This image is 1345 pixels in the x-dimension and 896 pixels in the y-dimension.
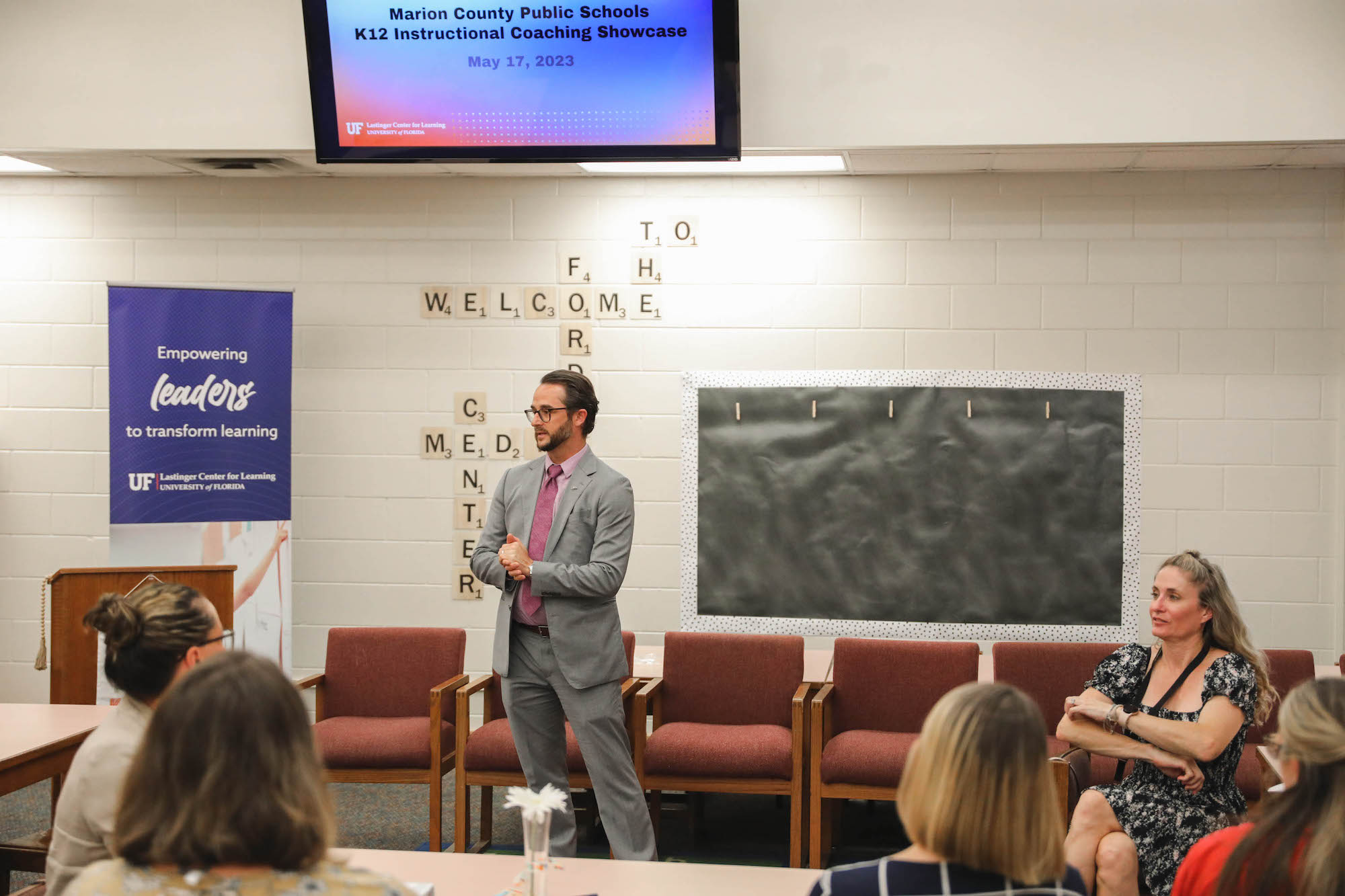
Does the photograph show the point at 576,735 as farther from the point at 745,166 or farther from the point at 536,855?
the point at 745,166

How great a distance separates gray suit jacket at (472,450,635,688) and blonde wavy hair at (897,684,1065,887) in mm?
2197

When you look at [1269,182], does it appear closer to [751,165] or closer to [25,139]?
[751,165]

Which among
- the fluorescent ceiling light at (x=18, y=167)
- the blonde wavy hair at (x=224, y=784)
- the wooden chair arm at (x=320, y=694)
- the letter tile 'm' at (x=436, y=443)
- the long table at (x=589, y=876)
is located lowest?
the wooden chair arm at (x=320, y=694)

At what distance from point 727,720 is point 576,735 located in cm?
90

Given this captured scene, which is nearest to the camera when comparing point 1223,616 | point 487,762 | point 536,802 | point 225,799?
point 225,799

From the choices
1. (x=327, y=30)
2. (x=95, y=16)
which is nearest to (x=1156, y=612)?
(x=327, y=30)

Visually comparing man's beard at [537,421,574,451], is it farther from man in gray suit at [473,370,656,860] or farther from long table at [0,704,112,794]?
long table at [0,704,112,794]

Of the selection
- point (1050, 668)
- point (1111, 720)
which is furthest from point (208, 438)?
point (1111, 720)

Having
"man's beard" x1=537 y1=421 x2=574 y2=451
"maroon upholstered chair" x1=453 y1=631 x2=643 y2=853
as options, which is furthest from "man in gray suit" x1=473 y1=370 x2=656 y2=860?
"maroon upholstered chair" x1=453 y1=631 x2=643 y2=853

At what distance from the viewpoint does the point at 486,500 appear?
5652 millimetres

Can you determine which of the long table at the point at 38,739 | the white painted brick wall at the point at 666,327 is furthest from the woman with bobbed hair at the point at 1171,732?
the long table at the point at 38,739

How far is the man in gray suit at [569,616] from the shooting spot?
3.77 m

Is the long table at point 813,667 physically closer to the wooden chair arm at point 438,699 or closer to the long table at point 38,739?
the wooden chair arm at point 438,699

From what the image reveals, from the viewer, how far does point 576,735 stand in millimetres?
3871
